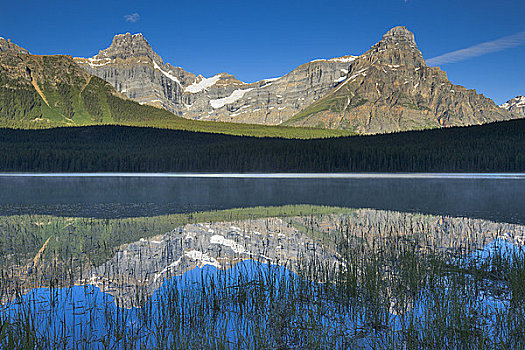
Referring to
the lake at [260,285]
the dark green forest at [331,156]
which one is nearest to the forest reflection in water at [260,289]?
the lake at [260,285]

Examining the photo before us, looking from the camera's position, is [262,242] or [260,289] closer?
[260,289]

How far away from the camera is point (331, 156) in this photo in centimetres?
11406

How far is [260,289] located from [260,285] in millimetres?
177

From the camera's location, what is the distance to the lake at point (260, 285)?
6898mm

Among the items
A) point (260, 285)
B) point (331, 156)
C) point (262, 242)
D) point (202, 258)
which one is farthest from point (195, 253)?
point (331, 156)

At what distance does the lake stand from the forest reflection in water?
42mm

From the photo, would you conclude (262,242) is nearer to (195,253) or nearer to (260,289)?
(195,253)

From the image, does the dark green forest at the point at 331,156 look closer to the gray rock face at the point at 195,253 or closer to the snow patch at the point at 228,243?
the gray rock face at the point at 195,253

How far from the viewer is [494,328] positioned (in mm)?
7066

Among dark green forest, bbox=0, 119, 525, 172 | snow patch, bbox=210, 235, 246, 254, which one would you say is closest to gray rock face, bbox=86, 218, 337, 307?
snow patch, bbox=210, 235, 246, 254

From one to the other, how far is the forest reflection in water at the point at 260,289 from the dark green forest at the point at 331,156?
300 feet

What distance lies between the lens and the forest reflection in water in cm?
689

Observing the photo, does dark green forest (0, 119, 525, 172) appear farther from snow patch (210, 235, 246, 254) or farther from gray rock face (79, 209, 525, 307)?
snow patch (210, 235, 246, 254)

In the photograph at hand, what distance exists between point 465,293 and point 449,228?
960cm
